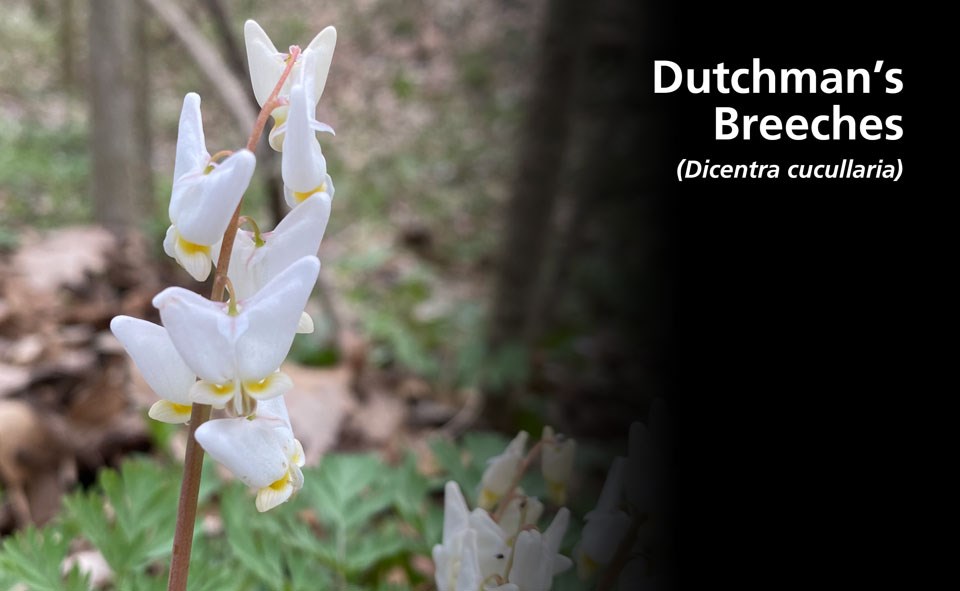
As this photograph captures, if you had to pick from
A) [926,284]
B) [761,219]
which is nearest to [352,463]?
[761,219]

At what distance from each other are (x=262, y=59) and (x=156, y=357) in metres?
0.36

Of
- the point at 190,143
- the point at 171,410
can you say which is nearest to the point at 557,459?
the point at 171,410

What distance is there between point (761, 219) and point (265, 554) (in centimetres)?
107

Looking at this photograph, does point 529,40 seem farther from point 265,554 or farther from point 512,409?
point 265,554

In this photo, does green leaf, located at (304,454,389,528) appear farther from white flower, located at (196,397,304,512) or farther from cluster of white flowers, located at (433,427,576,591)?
white flower, located at (196,397,304,512)

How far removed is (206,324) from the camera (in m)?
0.76

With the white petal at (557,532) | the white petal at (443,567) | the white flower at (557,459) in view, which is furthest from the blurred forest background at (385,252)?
the white petal at (443,567)

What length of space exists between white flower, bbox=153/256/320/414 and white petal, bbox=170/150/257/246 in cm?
7

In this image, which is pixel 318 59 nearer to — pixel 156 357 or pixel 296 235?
pixel 296 235

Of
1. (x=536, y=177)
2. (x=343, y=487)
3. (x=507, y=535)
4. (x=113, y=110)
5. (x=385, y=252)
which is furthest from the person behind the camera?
(x=385, y=252)

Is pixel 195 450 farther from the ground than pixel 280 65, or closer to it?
closer to it

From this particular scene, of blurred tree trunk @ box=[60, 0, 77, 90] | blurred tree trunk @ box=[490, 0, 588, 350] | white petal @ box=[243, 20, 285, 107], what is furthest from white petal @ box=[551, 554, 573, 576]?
blurred tree trunk @ box=[60, 0, 77, 90]

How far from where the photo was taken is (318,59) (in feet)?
2.92

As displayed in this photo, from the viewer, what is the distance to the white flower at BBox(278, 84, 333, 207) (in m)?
0.82
